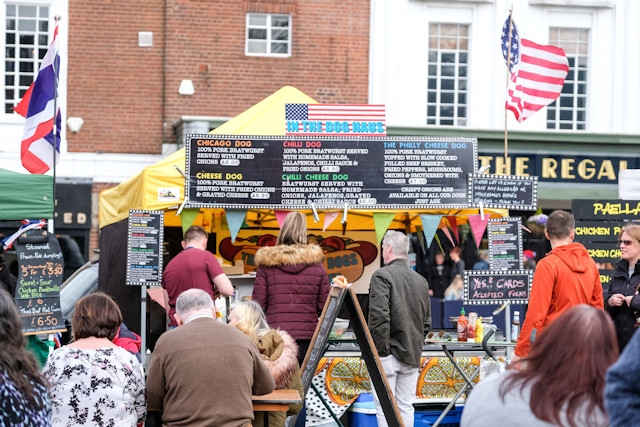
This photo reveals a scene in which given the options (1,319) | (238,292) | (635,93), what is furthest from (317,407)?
(635,93)

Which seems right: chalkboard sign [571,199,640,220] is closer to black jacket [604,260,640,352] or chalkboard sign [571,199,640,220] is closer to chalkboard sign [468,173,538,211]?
chalkboard sign [468,173,538,211]

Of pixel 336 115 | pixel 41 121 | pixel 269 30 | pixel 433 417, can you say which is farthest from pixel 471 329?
pixel 269 30

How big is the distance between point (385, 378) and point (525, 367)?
14.7 feet

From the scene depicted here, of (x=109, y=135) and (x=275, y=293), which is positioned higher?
(x=109, y=135)

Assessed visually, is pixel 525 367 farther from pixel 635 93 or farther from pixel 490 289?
pixel 635 93

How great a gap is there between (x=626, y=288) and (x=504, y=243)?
234cm

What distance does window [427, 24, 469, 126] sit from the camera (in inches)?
805

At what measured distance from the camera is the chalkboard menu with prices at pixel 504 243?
1074 centimetres

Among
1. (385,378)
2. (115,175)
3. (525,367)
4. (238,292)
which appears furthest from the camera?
(115,175)

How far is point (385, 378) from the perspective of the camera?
7945mm

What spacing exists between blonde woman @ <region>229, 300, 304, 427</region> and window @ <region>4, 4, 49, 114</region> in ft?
45.1

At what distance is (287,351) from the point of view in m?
6.97

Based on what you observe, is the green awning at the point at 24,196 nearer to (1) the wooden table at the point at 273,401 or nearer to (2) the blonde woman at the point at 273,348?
(2) the blonde woman at the point at 273,348

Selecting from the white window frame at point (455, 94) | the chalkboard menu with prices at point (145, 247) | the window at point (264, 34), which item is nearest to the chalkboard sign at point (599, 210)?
the chalkboard menu with prices at point (145, 247)
